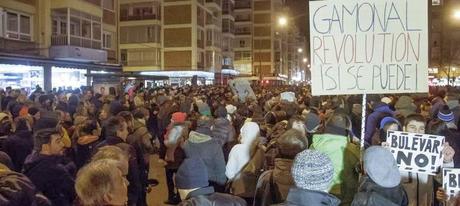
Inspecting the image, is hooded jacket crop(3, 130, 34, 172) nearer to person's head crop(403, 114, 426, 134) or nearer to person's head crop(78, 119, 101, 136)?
person's head crop(78, 119, 101, 136)

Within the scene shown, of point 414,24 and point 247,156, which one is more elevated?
point 414,24

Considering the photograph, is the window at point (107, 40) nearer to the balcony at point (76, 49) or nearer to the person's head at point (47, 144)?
the balcony at point (76, 49)

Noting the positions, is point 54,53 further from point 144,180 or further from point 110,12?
point 144,180

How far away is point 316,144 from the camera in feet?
18.6

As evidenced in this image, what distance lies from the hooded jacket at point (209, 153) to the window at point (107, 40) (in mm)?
33990

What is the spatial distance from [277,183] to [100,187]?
2041mm

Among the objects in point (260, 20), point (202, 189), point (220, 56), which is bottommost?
point (202, 189)

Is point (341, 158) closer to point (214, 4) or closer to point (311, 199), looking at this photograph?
point (311, 199)

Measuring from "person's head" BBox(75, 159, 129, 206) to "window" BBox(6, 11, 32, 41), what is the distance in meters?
26.9

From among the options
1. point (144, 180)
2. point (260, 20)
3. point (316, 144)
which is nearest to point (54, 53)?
point (144, 180)

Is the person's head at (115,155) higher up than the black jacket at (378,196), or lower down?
higher up

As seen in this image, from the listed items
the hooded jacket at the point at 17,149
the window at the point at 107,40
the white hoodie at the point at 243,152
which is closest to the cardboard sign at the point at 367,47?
the white hoodie at the point at 243,152

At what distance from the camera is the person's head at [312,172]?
369 cm

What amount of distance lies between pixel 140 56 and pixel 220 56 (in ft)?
44.4
